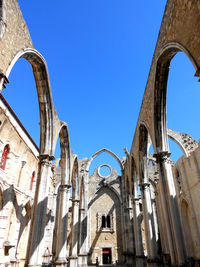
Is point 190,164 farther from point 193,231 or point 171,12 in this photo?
point 171,12

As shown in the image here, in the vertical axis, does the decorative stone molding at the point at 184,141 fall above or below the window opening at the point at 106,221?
above

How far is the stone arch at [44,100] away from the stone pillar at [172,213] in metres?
4.68

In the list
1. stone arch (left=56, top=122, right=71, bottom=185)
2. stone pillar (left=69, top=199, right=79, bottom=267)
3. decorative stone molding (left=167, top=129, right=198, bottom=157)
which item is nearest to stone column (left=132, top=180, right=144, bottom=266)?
stone pillar (left=69, top=199, right=79, bottom=267)

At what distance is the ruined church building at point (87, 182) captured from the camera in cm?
561

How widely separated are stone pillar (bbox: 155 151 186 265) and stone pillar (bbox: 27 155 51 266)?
4427 millimetres

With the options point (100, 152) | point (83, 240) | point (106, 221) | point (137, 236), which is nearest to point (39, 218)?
point (137, 236)

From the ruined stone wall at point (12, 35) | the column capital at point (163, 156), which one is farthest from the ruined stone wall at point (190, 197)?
the ruined stone wall at point (12, 35)

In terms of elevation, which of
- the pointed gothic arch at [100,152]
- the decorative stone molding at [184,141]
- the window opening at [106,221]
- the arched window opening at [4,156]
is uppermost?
the pointed gothic arch at [100,152]

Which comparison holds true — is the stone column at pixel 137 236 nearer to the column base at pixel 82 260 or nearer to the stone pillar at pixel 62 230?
the stone pillar at pixel 62 230

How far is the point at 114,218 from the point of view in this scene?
20422 mm

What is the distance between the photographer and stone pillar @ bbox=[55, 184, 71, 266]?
33.9 feet

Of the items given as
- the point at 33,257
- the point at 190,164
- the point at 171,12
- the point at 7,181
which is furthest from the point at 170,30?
the point at 7,181

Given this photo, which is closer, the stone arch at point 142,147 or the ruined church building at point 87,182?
the ruined church building at point 87,182

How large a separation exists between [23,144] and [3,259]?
6310 millimetres
